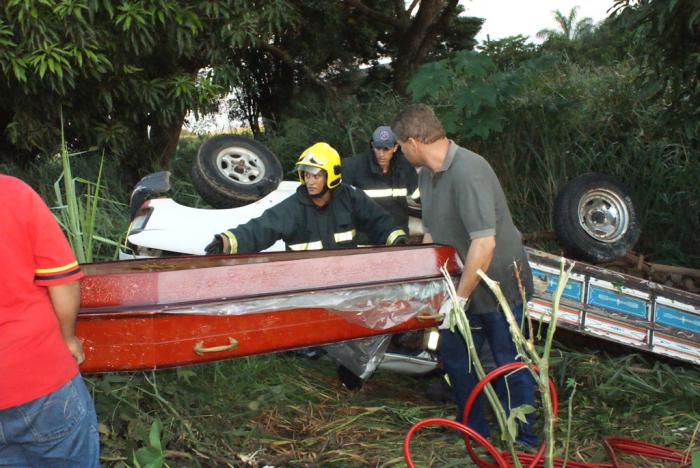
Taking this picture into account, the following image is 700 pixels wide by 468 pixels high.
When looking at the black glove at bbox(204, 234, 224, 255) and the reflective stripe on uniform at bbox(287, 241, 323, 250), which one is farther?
the reflective stripe on uniform at bbox(287, 241, 323, 250)

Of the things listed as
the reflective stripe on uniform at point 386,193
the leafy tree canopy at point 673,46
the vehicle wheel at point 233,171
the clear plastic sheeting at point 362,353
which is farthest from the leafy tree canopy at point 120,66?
the clear plastic sheeting at point 362,353

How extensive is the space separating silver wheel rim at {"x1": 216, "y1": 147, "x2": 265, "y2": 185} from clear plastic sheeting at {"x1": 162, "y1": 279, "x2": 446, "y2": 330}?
10.2ft

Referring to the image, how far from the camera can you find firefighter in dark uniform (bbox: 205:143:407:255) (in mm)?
3703

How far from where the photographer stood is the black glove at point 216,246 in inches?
143

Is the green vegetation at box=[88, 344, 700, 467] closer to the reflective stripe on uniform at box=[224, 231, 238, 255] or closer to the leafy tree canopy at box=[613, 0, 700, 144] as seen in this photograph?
the reflective stripe on uniform at box=[224, 231, 238, 255]

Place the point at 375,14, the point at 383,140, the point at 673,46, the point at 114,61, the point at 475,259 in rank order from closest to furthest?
Result: the point at 475,259, the point at 673,46, the point at 383,140, the point at 114,61, the point at 375,14

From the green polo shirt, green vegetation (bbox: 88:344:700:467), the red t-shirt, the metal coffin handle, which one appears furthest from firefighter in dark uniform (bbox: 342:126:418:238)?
the red t-shirt

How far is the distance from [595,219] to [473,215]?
275cm

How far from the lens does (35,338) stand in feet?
6.74

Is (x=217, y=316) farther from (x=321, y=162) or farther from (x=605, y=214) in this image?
(x=605, y=214)

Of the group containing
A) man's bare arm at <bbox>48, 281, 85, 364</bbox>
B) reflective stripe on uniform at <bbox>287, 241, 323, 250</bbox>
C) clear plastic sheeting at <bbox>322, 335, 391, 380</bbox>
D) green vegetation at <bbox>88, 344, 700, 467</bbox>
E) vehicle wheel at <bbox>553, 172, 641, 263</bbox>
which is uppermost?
man's bare arm at <bbox>48, 281, 85, 364</bbox>

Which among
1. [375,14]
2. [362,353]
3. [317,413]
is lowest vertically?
[317,413]

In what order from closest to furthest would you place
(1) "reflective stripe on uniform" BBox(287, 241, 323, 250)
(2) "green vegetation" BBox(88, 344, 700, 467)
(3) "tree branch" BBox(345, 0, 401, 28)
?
(2) "green vegetation" BBox(88, 344, 700, 467)
(1) "reflective stripe on uniform" BBox(287, 241, 323, 250)
(3) "tree branch" BBox(345, 0, 401, 28)

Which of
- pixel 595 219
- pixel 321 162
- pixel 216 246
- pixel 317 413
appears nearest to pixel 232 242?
pixel 216 246
